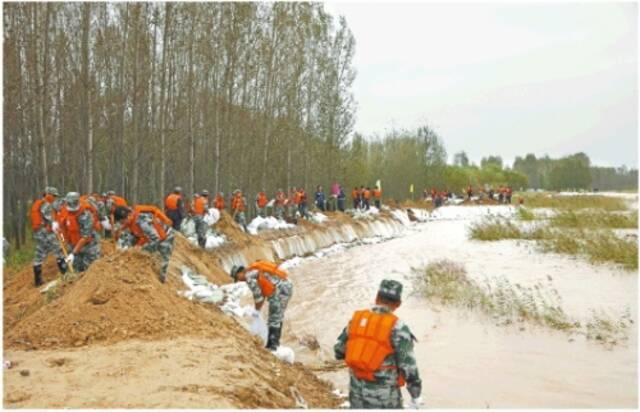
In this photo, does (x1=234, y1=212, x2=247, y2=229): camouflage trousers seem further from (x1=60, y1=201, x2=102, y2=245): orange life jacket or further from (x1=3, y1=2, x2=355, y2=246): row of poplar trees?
(x1=60, y1=201, x2=102, y2=245): orange life jacket

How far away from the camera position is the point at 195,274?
11.9m

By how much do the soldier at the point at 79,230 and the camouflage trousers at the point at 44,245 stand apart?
0.39m

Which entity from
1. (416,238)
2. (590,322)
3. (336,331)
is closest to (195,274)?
(336,331)

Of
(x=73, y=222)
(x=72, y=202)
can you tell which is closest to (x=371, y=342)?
(x=72, y=202)

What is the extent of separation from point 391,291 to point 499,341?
6277 millimetres

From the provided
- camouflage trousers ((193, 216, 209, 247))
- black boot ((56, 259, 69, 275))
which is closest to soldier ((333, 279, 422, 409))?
black boot ((56, 259, 69, 275))

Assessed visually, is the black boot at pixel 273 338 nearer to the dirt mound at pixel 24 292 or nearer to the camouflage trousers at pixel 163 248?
the camouflage trousers at pixel 163 248

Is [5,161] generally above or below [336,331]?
above

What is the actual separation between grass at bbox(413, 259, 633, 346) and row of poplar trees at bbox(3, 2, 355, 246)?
8.08 meters

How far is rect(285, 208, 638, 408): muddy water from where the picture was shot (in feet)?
25.0

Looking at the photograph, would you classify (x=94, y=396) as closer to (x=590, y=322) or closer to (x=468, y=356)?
(x=468, y=356)

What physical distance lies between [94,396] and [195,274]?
22.1 feet

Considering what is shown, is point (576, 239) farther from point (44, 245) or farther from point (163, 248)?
point (44, 245)

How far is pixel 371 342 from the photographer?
432 centimetres
